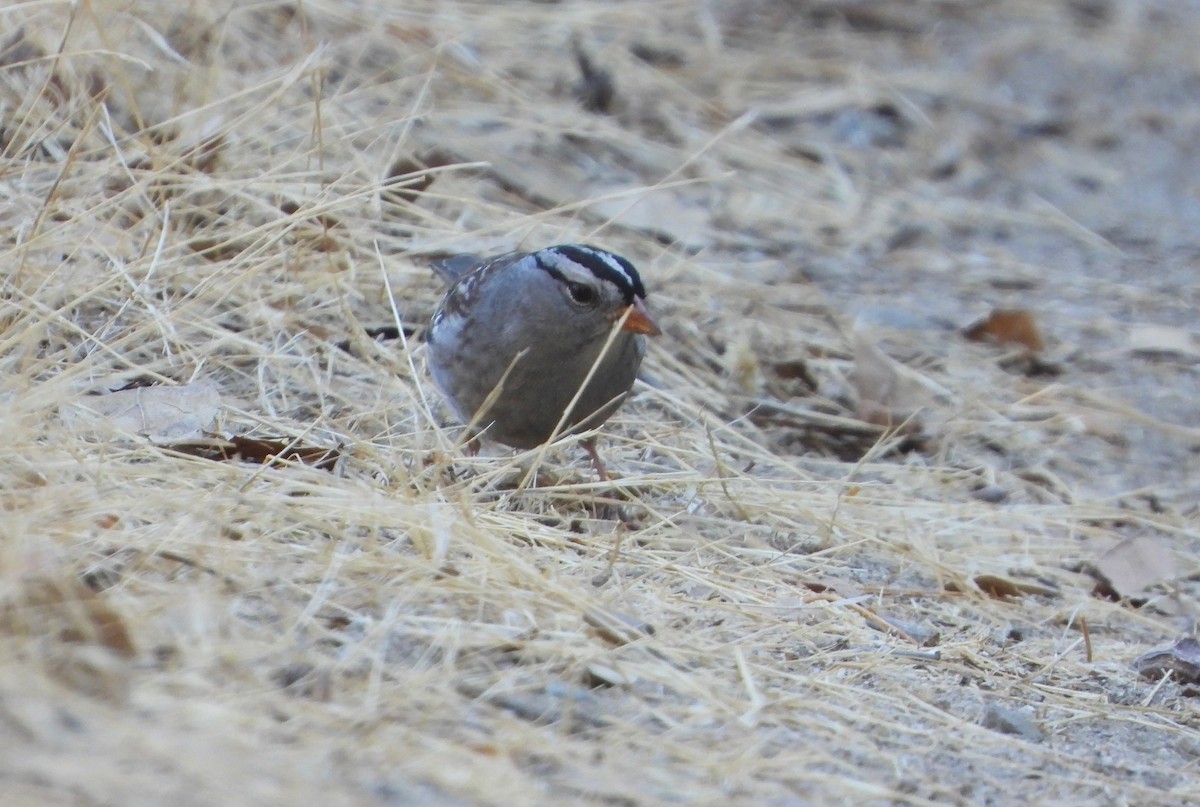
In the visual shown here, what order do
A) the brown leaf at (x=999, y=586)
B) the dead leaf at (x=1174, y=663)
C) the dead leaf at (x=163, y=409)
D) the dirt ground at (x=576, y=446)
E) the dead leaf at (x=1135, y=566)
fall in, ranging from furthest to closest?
the dead leaf at (x=1135, y=566) < the brown leaf at (x=999, y=586) < the dead leaf at (x=163, y=409) < the dead leaf at (x=1174, y=663) < the dirt ground at (x=576, y=446)

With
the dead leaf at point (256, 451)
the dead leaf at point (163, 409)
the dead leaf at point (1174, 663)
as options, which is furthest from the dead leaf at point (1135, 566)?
the dead leaf at point (163, 409)

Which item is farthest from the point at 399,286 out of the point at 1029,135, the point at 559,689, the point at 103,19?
the point at 1029,135

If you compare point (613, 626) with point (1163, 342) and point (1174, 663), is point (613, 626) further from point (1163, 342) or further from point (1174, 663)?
point (1163, 342)

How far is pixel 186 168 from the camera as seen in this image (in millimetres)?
4516

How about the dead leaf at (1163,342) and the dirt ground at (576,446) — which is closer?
the dirt ground at (576,446)

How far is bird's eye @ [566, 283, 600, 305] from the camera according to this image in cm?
387

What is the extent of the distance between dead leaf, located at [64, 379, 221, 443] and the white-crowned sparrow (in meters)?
0.64

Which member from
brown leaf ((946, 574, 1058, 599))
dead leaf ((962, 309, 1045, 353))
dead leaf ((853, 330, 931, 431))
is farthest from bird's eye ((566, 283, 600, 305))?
dead leaf ((962, 309, 1045, 353))

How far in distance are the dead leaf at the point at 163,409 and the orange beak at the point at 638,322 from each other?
38.1 inches

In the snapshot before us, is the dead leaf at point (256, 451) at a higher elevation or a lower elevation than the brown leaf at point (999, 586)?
higher

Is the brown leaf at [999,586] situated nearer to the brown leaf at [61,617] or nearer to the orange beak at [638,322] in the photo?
the orange beak at [638,322]

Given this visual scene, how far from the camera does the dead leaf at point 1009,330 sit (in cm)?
586

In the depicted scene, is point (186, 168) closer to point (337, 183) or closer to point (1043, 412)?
point (337, 183)

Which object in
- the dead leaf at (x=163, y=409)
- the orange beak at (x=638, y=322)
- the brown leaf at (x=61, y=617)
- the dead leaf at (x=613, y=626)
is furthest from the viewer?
the orange beak at (x=638, y=322)
